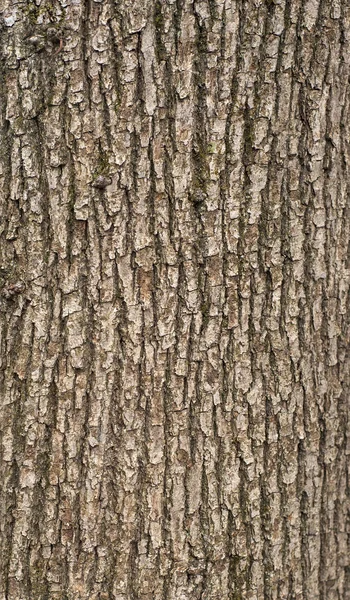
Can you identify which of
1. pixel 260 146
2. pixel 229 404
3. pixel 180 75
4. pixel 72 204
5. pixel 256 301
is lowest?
pixel 229 404

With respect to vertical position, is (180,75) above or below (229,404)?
above

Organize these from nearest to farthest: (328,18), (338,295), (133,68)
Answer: (133,68) → (328,18) → (338,295)

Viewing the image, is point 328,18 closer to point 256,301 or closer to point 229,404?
point 256,301

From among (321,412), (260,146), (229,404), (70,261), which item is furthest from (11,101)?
(321,412)

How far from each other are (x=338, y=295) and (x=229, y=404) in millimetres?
542

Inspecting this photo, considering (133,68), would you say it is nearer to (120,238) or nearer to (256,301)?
(120,238)

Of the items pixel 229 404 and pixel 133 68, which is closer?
pixel 133 68

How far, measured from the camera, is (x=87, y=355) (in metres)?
2.15

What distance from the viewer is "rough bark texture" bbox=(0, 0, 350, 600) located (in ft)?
6.86

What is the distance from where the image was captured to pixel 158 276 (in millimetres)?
2145

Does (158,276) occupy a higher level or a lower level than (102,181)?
lower

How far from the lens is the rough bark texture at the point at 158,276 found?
6.86 ft

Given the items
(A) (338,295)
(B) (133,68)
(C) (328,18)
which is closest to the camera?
(B) (133,68)

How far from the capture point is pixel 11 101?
212 cm
